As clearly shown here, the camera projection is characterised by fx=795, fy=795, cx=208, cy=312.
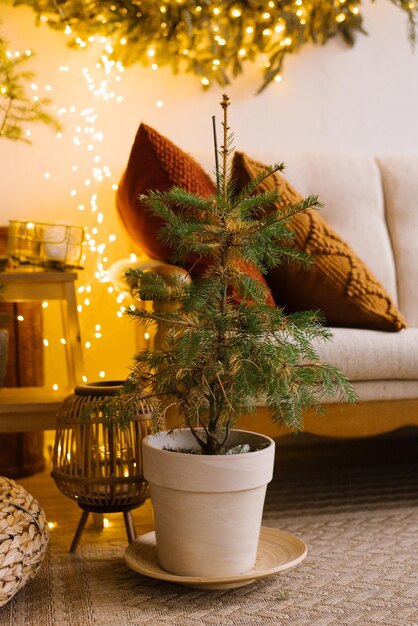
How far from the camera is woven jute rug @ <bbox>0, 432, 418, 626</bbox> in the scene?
1.43 meters

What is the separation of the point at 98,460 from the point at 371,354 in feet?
2.33

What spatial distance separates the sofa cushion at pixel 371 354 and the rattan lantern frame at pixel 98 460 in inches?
19.2

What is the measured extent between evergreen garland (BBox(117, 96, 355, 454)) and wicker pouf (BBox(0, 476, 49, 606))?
0.28m

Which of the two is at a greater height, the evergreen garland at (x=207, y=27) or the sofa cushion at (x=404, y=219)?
the evergreen garland at (x=207, y=27)

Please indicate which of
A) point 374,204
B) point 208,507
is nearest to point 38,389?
point 208,507

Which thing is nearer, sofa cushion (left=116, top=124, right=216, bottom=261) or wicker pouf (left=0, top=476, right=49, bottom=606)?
wicker pouf (left=0, top=476, right=49, bottom=606)

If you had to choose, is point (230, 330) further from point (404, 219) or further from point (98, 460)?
point (404, 219)

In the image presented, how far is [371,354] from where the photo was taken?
6.39ft

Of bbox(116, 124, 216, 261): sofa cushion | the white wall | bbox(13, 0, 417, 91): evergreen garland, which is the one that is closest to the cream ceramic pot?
bbox(116, 124, 216, 261): sofa cushion

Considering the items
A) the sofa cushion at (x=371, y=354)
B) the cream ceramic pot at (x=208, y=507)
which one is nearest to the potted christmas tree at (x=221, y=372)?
the cream ceramic pot at (x=208, y=507)

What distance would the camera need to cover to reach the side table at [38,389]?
2.01m

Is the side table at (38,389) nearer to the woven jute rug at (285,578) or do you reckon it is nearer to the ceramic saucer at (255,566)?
the woven jute rug at (285,578)

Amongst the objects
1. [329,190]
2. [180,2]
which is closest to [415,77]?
[329,190]

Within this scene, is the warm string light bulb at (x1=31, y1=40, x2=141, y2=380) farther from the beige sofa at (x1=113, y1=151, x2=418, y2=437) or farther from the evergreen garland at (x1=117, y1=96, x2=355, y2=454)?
the evergreen garland at (x1=117, y1=96, x2=355, y2=454)
